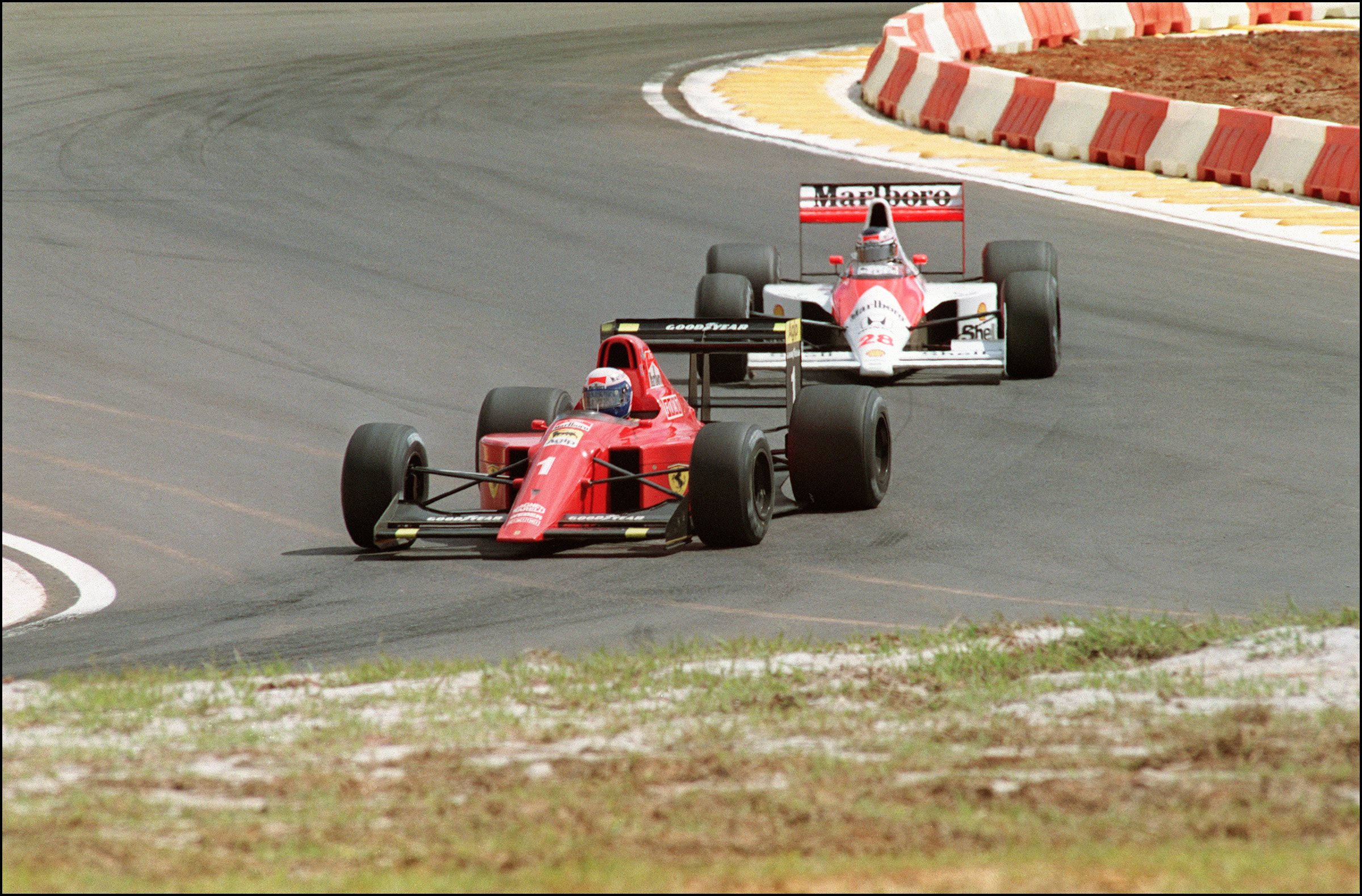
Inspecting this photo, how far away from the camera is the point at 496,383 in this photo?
44.0 feet

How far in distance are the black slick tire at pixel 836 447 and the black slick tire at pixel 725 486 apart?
2.24ft

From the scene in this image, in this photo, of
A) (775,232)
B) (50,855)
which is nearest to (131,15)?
(775,232)

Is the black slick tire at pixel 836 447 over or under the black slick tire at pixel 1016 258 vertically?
under

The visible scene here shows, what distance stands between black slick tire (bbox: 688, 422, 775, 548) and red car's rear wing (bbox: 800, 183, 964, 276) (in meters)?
5.64

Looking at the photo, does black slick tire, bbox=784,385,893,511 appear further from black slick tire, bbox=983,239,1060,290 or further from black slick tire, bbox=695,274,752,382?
black slick tire, bbox=983,239,1060,290

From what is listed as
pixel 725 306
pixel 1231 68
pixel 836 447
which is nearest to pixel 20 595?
pixel 836 447

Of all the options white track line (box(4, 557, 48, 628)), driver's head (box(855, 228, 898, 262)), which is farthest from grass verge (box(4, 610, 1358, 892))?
driver's head (box(855, 228, 898, 262))

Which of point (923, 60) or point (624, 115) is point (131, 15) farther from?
point (923, 60)

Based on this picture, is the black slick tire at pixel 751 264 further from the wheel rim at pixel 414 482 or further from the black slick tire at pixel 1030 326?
the wheel rim at pixel 414 482

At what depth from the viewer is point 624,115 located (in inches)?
997

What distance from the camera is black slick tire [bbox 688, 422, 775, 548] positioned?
929cm

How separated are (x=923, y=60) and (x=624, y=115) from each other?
13.9 ft

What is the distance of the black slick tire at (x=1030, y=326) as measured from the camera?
43.7 ft

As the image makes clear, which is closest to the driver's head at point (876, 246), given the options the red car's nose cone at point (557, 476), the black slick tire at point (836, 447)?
the black slick tire at point (836, 447)
